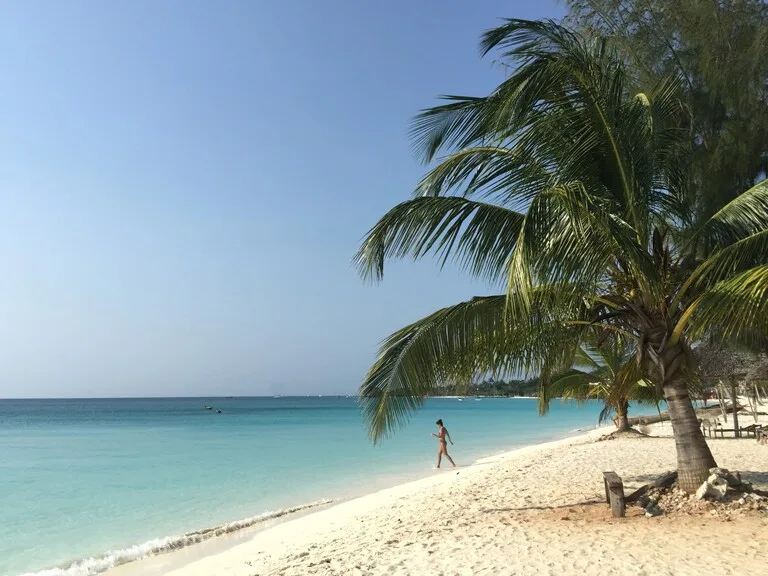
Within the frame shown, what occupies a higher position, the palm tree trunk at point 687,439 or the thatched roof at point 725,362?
the thatched roof at point 725,362

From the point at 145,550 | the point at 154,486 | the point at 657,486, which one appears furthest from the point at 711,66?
the point at 154,486

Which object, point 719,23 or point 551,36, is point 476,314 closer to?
point 551,36

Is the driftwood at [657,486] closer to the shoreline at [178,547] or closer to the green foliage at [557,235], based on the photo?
the green foliage at [557,235]

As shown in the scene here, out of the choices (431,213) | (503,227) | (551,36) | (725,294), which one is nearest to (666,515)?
(725,294)

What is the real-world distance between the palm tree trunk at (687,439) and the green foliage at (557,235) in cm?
13

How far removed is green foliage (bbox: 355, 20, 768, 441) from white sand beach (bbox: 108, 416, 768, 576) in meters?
1.35

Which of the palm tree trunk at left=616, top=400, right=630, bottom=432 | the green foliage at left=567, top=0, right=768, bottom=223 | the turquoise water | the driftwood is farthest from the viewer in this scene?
the palm tree trunk at left=616, top=400, right=630, bottom=432

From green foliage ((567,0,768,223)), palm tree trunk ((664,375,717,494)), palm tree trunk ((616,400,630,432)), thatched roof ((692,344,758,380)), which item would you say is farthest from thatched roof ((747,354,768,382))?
palm tree trunk ((664,375,717,494))

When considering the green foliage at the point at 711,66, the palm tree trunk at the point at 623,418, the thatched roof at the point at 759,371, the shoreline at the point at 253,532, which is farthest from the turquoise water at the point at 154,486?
the green foliage at the point at 711,66

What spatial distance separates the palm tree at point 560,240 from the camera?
17.9ft

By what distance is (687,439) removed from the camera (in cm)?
588

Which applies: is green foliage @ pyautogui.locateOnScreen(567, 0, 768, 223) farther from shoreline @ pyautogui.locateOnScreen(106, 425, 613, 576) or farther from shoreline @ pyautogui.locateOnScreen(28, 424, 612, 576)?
shoreline @ pyautogui.locateOnScreen(28, 424, 612, 576)

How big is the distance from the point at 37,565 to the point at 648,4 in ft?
38.5

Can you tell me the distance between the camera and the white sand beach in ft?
14.7
